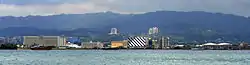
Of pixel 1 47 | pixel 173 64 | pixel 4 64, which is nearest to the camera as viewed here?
pixel 4 64

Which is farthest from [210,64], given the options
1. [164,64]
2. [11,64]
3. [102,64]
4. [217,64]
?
[11,64]

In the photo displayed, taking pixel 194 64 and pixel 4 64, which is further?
pixel 194 64

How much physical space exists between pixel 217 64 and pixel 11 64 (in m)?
22.5

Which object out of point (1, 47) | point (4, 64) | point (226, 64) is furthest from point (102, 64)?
point (1, 47)

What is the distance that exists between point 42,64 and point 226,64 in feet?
68.7

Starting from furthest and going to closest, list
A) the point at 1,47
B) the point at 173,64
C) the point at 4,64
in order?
1. the point at 1,47
2. the point at 173,64
3. the point at 4,64

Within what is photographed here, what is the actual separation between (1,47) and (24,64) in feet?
459

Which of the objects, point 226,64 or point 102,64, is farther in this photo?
point 226,64

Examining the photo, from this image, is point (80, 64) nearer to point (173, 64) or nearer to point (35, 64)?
point (35, 64)

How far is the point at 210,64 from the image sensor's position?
65438 millimetres

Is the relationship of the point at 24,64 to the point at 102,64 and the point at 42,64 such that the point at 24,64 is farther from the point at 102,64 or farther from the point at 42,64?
the point at 102,64

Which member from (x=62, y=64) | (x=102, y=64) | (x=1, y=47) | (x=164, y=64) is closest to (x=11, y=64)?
(x=62, y=64)

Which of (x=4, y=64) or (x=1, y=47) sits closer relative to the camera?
(x=4, y=64)

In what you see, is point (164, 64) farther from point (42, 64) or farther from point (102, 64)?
point (42, 64)
